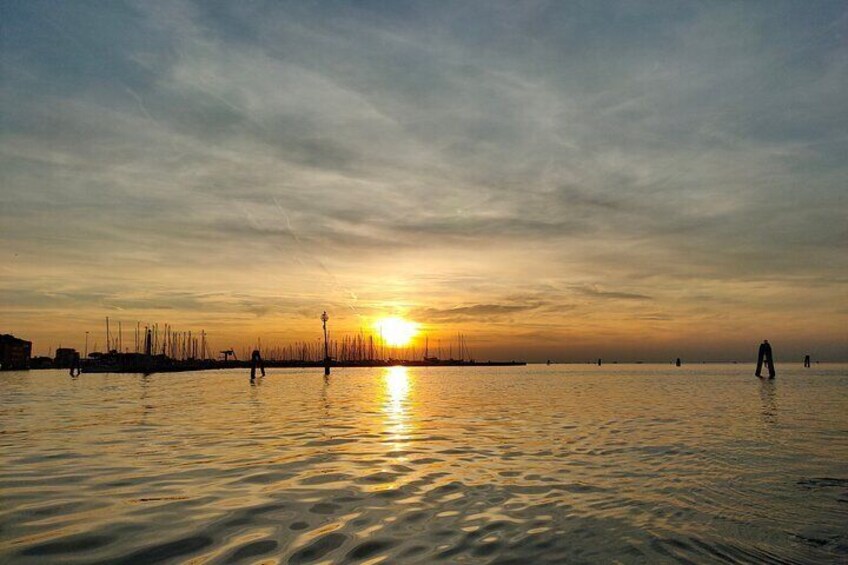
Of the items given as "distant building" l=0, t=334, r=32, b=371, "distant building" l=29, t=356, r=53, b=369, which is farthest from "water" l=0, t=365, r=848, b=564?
"distant building" l=29, t=356, r=53, b=369

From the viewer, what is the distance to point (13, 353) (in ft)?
507

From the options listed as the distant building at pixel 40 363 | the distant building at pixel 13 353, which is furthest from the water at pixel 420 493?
the distant building at pixel 40 363

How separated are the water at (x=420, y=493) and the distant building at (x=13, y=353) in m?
151

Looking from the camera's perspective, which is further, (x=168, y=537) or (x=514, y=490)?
(x=514, y=490)

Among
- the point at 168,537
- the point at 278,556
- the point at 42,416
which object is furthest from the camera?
the point at 42,416

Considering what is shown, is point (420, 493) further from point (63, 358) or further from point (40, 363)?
point (63, 358)

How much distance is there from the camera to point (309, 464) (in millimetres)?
13508

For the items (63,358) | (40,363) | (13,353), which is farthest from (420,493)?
(63,358)

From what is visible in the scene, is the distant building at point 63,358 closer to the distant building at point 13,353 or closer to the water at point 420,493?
the distant building at point 13,353

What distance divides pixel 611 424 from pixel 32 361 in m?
193

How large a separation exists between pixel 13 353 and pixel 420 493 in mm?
184555

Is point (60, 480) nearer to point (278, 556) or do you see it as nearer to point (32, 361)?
point (278, 556)

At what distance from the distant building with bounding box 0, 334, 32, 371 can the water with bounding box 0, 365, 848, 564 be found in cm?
15145

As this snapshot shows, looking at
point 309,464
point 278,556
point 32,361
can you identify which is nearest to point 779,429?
point 309,464
